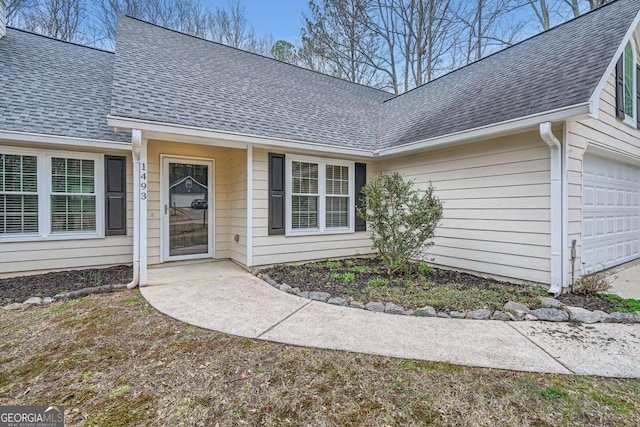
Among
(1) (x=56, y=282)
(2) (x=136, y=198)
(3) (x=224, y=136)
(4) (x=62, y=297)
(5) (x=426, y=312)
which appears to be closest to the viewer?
(5) (x=426, y=312)

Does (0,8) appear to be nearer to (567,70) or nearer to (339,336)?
(339,336)

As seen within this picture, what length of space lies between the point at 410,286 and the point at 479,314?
1.19m

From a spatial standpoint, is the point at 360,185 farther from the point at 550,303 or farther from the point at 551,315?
the point at 551,315

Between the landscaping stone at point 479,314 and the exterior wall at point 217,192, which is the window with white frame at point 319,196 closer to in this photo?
the exterior wall at point 217,192

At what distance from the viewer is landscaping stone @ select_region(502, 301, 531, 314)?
146 inches

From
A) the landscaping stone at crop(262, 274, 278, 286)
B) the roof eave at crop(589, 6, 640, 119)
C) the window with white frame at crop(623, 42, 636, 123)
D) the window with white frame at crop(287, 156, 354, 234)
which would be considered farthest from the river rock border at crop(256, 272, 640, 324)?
the window with white frame at crop(623, 42, 636, 123)

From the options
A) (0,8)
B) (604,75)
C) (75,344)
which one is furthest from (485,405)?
(0,8)

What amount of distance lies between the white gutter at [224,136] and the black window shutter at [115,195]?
1.53 meters

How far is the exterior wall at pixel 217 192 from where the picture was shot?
595 cm

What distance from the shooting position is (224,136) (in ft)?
16.9

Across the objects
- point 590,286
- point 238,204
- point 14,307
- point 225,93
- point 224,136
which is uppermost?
point 225,93

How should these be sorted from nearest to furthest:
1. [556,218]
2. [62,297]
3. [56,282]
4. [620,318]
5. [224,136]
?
[620,318]
[62,297]
[556,218]
[56,282]
[224,136]

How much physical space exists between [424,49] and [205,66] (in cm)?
1061

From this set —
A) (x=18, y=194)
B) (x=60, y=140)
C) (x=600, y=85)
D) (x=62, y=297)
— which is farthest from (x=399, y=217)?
(x=18, y=194)
